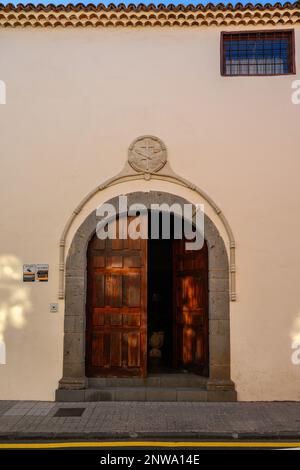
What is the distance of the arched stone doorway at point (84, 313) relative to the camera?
7.19m

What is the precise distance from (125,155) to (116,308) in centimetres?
271

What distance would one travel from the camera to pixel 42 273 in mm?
7512

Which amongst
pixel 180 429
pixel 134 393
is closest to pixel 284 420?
pixel 180 429

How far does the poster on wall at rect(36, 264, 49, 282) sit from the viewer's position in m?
7.50

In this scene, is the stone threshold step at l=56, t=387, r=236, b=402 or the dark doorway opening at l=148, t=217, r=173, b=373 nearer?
the stone threshold step at l=56, t=387, r=236, b=402

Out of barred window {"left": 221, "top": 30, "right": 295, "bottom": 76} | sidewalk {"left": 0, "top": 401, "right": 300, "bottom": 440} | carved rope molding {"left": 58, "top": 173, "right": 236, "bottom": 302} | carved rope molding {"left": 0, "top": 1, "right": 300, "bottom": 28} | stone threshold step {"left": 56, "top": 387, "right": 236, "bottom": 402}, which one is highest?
carved rope molding {"left": 0, "top": 1, "right": 300, "bottom": 28}

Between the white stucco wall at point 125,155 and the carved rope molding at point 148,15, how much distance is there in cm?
16

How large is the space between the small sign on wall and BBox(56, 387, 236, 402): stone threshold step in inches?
74.1

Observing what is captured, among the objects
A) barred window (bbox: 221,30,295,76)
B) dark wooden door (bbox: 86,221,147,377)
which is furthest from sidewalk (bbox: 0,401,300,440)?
barred window (bbox: 221,30,295,76)

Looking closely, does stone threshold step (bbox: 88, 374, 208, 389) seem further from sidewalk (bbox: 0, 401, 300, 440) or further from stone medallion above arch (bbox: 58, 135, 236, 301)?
stone medallion above arch (bbox: 58, 135, 236, 301)

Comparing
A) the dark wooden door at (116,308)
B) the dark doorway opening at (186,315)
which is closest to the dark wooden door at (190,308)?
the dark doorway opening at (186,315)

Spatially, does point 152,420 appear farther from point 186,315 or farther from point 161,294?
point 161,294

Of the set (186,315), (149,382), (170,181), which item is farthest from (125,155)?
(149,382)

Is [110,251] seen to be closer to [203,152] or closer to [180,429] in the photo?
[203,152]
